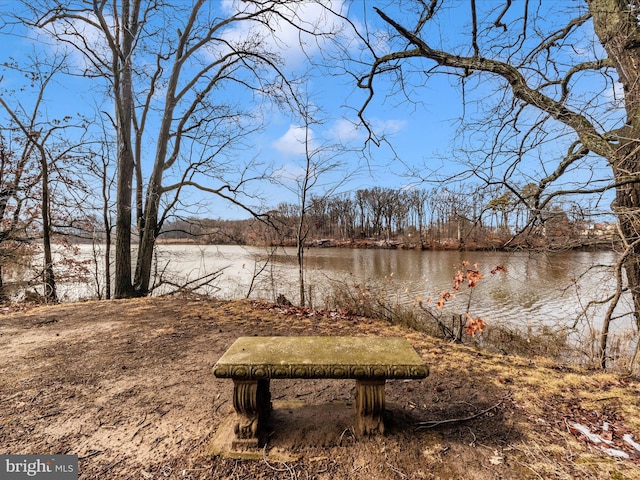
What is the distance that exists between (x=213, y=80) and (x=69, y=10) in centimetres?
302

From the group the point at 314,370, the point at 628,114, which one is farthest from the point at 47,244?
the point at 628,114

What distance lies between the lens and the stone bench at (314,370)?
1.98 meters

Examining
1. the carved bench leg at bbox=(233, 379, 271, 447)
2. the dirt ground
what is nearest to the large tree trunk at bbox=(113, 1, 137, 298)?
the dirt ground

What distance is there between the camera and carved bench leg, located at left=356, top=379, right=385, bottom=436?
2078mm

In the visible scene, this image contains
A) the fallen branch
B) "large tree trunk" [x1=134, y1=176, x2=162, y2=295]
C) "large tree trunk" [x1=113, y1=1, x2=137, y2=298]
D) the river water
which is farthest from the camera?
"large tree trunk" [x1=134, y1=176, x2=162, y2=295]

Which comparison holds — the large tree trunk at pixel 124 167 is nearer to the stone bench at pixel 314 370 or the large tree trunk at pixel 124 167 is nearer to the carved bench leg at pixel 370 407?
the stone bench at pixel 314 370

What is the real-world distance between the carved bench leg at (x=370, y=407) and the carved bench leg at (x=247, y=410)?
2.15ft

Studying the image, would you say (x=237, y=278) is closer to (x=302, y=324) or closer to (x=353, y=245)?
(x=302, y=324)

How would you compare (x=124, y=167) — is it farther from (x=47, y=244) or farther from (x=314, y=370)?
(x=314, y=370)

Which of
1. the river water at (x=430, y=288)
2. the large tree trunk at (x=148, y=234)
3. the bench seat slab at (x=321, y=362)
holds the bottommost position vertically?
the river water at (x=430, y=288)

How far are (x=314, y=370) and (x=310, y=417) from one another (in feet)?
2.02

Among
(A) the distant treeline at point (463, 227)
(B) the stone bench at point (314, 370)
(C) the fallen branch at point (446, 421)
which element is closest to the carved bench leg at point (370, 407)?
(B) the stone bench at point (314, 370)

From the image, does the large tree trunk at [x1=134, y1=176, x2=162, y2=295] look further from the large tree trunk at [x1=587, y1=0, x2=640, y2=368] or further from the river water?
the large tree trunk at [x1=587, y1=0, x2=640, y2=368]

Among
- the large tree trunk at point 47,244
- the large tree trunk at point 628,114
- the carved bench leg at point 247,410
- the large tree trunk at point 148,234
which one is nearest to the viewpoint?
the carved bench leg at point 247,410
